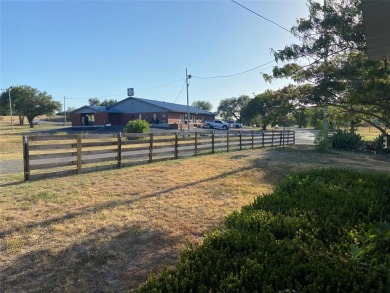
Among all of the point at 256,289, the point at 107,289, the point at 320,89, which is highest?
the point at 320,89

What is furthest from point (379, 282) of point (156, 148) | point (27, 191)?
point (156, 148)

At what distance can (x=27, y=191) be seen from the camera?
245 inches

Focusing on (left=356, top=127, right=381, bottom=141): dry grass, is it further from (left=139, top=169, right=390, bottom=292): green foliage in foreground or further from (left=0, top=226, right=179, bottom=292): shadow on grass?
(left=0, top=226, right=179, bottom=292): shadow on grass

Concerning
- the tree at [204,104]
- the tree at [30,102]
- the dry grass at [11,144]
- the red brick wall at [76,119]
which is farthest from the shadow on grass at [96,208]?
the tree at [204,104]

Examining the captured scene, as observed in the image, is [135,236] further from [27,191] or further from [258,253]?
[27,191]

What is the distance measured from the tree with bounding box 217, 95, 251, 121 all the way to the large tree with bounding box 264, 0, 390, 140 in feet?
246

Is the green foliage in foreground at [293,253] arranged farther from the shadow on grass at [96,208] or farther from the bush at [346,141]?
the bush at [346,141]

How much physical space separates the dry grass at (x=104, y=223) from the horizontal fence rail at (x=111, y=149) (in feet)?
1.87

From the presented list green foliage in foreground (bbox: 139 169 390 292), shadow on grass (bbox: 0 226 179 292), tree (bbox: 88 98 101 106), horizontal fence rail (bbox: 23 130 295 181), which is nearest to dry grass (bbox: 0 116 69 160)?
horizontal fence rail (bbox: 23 130 295 181)

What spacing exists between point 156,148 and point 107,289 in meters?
8.42

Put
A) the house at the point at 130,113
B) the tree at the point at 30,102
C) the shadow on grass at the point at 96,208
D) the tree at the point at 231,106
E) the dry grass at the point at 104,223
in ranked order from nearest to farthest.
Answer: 1. the dry grass at the point at 104,223
2. the shadow on grass at the point at 96,208
3. the house at the point at 130,113
4. the tree at the point at 30,102
5. the tree at the point at 231,106

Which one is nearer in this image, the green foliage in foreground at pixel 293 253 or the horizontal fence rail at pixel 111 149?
the green foliage in foreground at pixel 293 253

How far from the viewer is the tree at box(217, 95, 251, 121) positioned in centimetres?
9131

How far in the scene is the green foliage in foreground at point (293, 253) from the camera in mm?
1804
